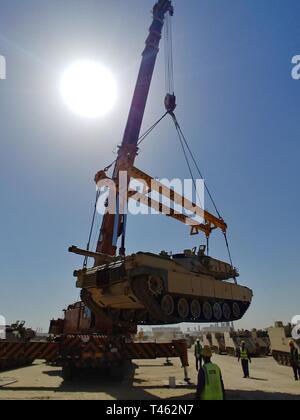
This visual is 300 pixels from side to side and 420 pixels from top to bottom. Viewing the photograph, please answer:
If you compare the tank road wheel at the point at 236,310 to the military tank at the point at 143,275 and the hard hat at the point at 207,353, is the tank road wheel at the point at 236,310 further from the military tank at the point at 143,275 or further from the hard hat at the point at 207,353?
the hard hat at the point at 207,353

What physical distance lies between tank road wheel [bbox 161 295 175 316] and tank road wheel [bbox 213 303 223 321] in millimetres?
2842

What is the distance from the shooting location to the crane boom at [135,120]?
56.2 feet

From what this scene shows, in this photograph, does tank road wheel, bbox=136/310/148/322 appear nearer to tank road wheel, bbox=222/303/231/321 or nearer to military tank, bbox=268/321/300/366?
tank road wheel, bbox=222/303/231/321

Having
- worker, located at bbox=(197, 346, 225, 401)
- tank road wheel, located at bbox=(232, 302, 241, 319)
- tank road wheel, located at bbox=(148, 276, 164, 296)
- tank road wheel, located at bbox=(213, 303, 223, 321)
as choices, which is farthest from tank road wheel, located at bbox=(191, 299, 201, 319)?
worker, located at bbox=(197, 346, 225, 401)

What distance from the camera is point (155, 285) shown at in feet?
33.2

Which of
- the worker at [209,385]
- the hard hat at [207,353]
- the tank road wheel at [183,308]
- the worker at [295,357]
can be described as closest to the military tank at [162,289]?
the tank road wheel at [183,308]

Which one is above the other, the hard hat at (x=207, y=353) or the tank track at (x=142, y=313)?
the tank track at (x=142, y=313)

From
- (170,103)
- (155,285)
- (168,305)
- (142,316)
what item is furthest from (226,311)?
(170,103)

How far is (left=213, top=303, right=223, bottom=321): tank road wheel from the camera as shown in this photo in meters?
13.0

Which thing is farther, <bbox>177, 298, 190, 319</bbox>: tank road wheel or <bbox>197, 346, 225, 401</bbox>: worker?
<bbox>177, 298, 190, 319</bbox>: tank road wheel

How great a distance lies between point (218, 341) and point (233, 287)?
1718 cm

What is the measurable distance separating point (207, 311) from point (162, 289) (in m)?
3.20

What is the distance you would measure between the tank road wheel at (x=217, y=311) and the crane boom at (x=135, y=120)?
18.9 ft

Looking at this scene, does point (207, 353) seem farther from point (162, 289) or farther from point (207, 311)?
point (207, 311)
